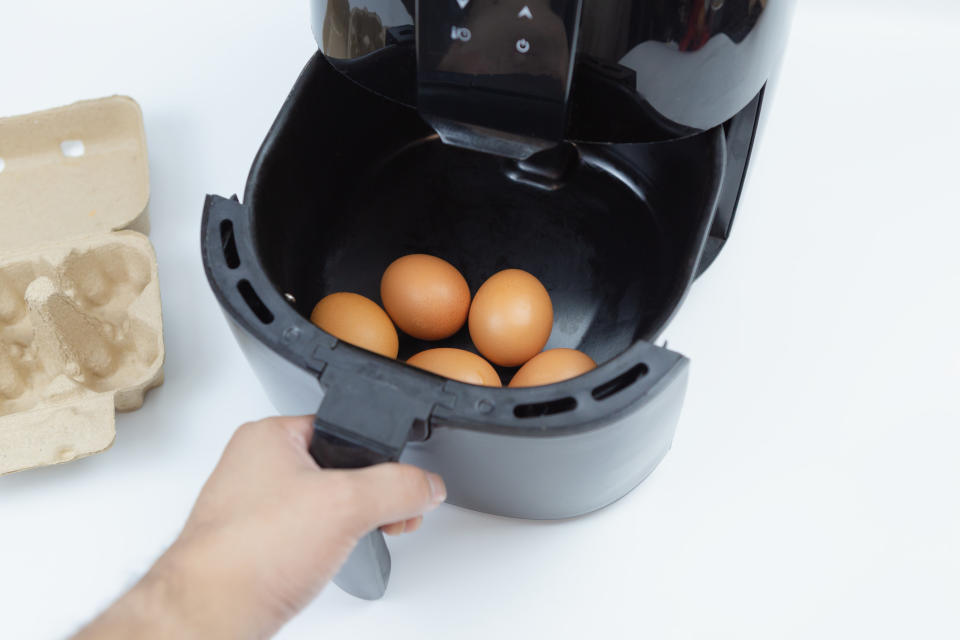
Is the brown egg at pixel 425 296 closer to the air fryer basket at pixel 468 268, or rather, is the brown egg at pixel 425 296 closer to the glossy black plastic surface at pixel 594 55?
the air fryer basket at pixel 468 268

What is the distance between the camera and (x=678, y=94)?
787 mm

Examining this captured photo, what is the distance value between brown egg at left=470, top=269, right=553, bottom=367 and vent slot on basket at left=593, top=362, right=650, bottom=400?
0.18 meters

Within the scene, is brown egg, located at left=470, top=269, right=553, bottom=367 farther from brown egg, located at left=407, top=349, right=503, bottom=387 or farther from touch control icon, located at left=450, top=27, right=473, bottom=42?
touch control icon, located at left=450, top=27, right=473, bottom=42

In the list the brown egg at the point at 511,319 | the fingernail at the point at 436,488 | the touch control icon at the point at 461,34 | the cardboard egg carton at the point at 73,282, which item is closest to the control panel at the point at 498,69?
the touch control icon at the point at 461,34

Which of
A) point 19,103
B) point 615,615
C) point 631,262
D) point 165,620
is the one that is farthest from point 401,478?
point 19,103

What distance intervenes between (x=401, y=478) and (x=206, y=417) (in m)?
0.40

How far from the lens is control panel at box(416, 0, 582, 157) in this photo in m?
0.73

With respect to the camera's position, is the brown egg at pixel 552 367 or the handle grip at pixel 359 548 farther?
the brown egg at pixel 552 367

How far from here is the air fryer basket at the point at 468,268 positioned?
71cm

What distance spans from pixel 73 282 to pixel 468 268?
43 centimetres

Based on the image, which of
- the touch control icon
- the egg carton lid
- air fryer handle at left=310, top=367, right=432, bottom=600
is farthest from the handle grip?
the egg carton lid

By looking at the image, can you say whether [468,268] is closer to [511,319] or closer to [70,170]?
[511,319]

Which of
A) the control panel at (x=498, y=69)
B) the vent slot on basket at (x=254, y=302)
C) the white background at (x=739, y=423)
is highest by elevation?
the control panel at (x=498, y=69)

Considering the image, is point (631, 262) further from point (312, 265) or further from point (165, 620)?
point (165, 620)
